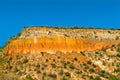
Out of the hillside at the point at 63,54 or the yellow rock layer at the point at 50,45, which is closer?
the hillside at the point at 63,54

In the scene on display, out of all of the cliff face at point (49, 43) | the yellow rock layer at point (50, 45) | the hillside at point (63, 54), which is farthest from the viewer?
the cliff face at point (49, 43)

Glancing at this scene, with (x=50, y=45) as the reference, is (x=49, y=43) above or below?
above

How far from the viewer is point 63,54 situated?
397 ft

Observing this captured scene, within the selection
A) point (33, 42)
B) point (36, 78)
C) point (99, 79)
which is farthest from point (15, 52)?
point (99, 79)

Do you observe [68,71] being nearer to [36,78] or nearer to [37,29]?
[36,78]

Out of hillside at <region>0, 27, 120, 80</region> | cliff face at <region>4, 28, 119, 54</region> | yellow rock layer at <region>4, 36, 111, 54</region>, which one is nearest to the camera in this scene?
hillside at <region>0, 27, 120, 80</region>

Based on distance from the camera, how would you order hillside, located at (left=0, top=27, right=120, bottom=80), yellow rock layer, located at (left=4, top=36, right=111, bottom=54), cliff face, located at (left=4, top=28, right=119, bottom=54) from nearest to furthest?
hillside, located at (left=0, top=27, right=120, bottom=80), yellow rock layer, located at (left=4, top=36, right=111, bottom=54), cliff face, located at (left=4, top=28, right=119, bottom=54)

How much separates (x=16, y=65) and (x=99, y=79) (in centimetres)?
1922

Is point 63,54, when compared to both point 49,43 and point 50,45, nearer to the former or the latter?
point 50,45

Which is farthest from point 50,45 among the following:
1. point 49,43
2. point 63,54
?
point 63,54

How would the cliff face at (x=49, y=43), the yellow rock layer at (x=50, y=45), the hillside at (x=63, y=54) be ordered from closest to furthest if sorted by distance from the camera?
1. the hillside at (x=63, y=54)
2. the yellow rock layer at (x=50, y=45)
3. the cliff face at (x=49, y=43)

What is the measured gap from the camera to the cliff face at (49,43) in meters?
121

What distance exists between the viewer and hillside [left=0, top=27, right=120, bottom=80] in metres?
114

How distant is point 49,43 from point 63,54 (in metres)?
4.27
